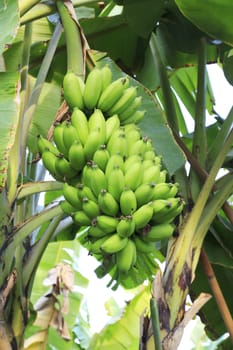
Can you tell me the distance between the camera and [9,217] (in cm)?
78

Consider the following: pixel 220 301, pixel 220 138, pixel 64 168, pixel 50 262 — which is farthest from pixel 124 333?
pixel 64 168

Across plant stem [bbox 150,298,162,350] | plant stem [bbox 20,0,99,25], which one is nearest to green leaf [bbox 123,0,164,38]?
plant stem [bbox 20,0,99,25]

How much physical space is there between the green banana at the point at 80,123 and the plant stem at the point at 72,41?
8 cm

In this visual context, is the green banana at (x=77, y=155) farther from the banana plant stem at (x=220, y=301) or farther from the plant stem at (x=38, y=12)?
the banana plant stem at (x=220, y=301)

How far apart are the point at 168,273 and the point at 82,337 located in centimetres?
82

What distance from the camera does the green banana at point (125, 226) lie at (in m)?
0.62

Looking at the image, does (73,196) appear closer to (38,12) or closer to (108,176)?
(108,176)

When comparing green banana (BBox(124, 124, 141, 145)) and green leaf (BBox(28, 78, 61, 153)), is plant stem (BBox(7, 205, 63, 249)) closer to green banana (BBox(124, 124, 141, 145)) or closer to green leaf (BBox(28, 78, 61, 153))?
green banana (BBox(124, 124, 141, 145))

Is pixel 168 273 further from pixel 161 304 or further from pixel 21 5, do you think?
pixel 21 5

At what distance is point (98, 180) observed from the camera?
0.64 m

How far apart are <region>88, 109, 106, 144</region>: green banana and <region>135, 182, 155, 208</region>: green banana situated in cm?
7

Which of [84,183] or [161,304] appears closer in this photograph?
[84,183]

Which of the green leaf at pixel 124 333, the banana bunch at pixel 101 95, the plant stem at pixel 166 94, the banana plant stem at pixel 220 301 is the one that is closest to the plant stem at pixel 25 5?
the banana bunch at pixel 101 95

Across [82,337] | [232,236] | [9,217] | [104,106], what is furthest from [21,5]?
[82,337]
